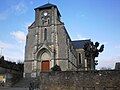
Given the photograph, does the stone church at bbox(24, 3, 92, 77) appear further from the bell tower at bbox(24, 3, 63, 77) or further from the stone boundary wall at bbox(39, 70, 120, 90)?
the stone boundary wall at bbox(39, 70, 120, 90)

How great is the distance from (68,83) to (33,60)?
65.4ft

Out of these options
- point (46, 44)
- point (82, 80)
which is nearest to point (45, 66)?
point (46, 44)

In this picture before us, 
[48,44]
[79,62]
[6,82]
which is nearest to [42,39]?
[48,44]

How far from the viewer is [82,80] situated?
16.8 meters

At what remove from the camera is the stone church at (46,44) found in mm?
35312

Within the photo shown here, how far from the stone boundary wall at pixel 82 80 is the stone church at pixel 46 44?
16825mm

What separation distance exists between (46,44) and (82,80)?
20.4m

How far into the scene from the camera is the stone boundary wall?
16062 millimetres

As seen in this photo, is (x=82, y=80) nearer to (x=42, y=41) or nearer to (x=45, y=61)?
(x=45, y=61)

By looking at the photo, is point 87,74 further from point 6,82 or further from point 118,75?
point 6,82

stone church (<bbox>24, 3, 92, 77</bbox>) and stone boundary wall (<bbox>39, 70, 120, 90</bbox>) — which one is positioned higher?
stone church (<bbox>24, 3, 92, 77</bbox>)

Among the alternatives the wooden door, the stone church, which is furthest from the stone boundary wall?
the wooden door

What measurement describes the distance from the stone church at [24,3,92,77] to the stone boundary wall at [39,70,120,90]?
16.8m

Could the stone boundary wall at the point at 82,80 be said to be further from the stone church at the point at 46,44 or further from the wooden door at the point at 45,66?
the wooden door at the point at 45,66
